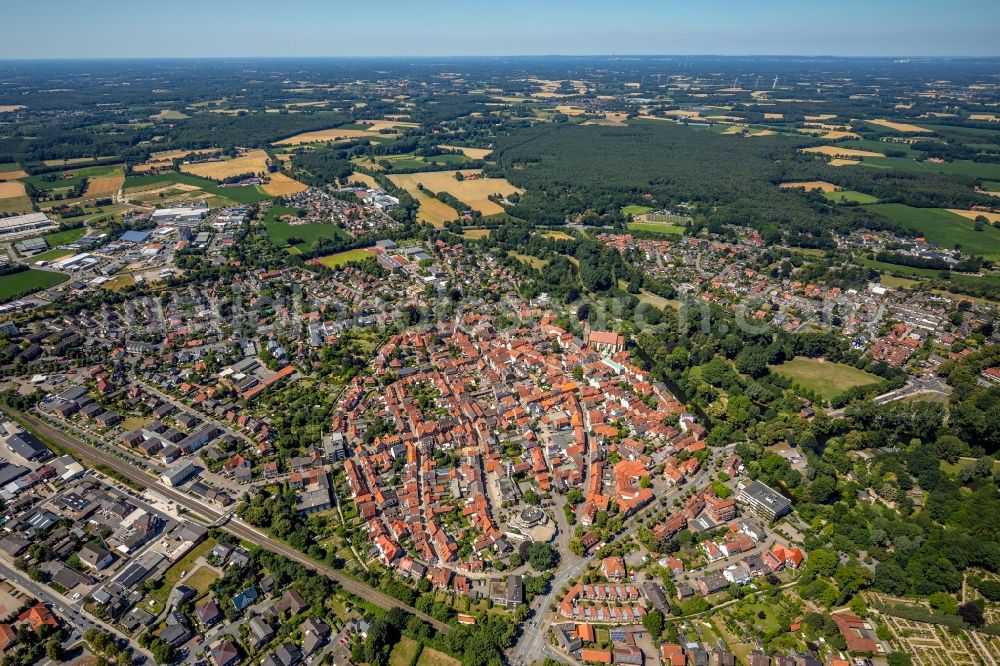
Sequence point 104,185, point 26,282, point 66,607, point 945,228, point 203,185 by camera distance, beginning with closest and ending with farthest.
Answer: point 66,607 < point 26,282 < point 945,228 < point 104,185 < point 203,185

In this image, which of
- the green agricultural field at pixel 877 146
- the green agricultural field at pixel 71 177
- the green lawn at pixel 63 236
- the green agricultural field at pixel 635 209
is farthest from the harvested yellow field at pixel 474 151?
the green agricultural field at pixel 877 146

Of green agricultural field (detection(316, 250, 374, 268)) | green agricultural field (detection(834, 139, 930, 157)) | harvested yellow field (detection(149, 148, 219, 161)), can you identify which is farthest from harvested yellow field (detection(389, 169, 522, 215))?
green agricultural field (detection(834, 139, 930, 157))

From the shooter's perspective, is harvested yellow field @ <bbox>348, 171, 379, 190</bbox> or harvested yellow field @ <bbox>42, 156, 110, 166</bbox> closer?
harvested yellow field @ <bbox>348, 171, 379, 190</bbox>

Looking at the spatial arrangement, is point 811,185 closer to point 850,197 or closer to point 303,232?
point 850,197

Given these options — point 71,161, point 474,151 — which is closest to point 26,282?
point 71,161

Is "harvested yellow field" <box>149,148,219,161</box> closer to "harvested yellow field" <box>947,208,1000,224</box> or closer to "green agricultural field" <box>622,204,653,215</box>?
"green agricultural field" <box>622,204,653,215</box>

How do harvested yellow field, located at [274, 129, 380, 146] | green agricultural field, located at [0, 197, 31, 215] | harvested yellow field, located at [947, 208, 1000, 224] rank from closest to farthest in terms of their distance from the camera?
harvested yellow field, located at [947, 208, 1000, 224] → green agricultural field, located at [0, 197, 31, 215] → harvested yellow field, located at [274, 129, 380, 146]
